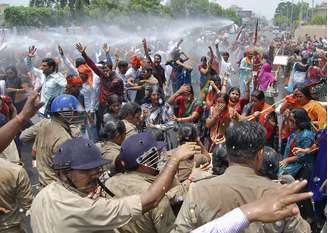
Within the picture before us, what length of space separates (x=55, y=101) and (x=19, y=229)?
4.91 feet

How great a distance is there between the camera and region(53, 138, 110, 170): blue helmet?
9.21 ft

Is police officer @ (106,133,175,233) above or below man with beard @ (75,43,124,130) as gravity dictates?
above

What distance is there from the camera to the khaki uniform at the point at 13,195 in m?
3.37

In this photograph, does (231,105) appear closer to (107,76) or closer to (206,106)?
(206,106)

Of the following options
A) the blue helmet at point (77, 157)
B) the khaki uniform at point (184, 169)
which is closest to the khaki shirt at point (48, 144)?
the khaki uniform at point (184, 169)

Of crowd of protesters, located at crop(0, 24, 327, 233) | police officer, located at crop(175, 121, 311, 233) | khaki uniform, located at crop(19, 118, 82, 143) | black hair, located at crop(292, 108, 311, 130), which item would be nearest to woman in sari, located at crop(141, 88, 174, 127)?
crowd of protesters, located at crop(0, 24, 327, 233)

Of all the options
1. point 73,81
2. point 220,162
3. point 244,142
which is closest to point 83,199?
point 244,142

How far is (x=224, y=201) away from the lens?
8.73ft

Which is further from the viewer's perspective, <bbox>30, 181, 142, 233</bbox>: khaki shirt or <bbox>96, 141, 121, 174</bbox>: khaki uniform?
<bbox>96, 141, 121, 174</bbox>: khaki uniform

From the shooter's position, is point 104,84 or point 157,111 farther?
point 104,84

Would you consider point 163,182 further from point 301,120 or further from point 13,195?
point 301,120

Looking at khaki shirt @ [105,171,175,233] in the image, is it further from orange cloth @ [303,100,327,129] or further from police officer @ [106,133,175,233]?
orange cloth @ [303,100,327,129]

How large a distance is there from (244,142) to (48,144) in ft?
7.34

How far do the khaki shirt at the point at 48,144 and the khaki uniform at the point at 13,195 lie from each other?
962 mm
